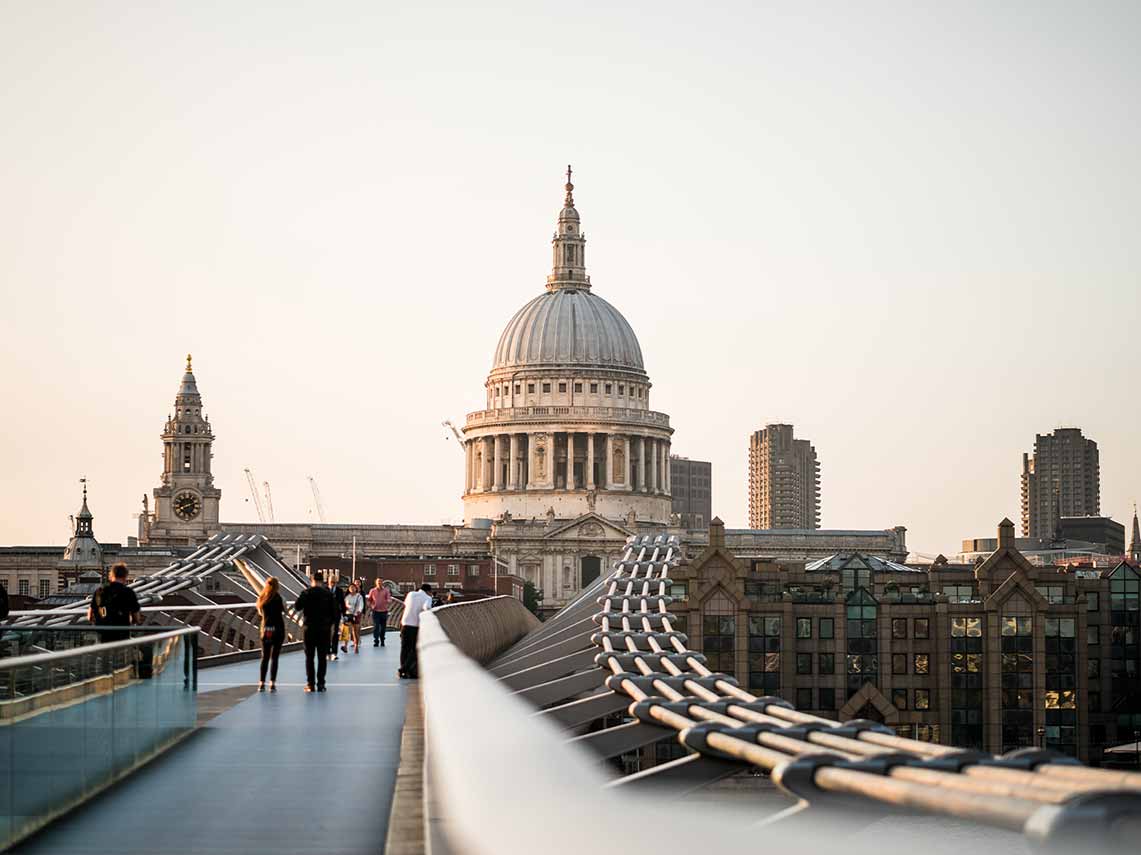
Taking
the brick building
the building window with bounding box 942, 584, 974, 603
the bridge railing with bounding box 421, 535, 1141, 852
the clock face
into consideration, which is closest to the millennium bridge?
the bridge railing with bounding box 421, 535, 1141, 852

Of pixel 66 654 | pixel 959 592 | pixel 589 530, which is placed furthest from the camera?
pixel 589 530

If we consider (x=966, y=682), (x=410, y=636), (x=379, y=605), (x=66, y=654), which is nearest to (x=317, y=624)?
(x=410, y=636)

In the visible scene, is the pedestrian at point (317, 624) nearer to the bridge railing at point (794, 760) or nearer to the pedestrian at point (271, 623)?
the pedestrian at point (271, 623)

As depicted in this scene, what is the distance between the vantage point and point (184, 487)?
649 feet

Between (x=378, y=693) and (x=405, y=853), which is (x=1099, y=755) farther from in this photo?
(x=405, y=853)

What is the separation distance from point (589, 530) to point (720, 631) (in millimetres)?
97224

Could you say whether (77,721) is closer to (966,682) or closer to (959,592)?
(966,682)

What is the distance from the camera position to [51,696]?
1252 cm

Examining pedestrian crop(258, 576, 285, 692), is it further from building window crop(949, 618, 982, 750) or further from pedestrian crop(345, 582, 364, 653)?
building window crop(949, 618, 982, 750)

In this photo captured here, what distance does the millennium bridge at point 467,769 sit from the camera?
409 cm

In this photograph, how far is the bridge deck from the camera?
11938mm

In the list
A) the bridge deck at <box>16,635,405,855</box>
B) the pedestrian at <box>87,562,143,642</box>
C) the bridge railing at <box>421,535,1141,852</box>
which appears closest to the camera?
the bridge railing at <box>421,535,1141,852</box>

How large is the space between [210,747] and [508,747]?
536 inches

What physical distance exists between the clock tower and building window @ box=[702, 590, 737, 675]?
10509cm
